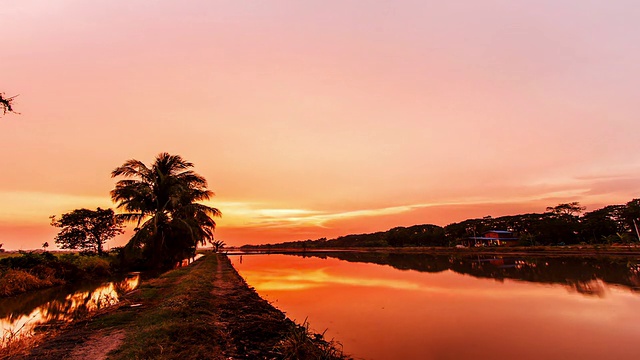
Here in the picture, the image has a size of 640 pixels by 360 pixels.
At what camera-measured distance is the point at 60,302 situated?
10992 mm

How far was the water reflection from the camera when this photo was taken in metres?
7.87

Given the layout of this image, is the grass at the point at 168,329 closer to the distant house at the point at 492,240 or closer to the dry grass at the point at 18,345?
the dry grass at the point at 18,345

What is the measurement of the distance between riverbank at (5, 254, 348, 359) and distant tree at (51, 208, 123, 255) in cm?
2438

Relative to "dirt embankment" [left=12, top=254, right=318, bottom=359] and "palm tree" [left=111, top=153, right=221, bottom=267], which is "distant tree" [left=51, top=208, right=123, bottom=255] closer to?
A: "palm tree" [left=111, top=153, right=221, bottom=267]

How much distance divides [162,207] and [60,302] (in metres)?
10.2

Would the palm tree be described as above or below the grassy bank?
above

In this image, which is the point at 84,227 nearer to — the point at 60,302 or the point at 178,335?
the point at 60,302

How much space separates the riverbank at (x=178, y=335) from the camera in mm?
5289

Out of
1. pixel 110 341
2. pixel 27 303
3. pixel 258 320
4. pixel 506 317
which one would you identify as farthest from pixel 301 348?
pixel 27 303

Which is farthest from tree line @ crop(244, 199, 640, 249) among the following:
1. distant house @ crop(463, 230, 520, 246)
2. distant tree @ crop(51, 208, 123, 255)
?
distant tree @ crop(51, 208, 123, 255)

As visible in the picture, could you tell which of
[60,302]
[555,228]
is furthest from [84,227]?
[555,228]

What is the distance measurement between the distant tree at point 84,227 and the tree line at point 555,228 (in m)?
67.8

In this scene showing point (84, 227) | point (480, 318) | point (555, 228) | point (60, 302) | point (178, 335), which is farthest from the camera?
point (555, 228)

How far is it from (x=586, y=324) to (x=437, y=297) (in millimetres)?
5423
